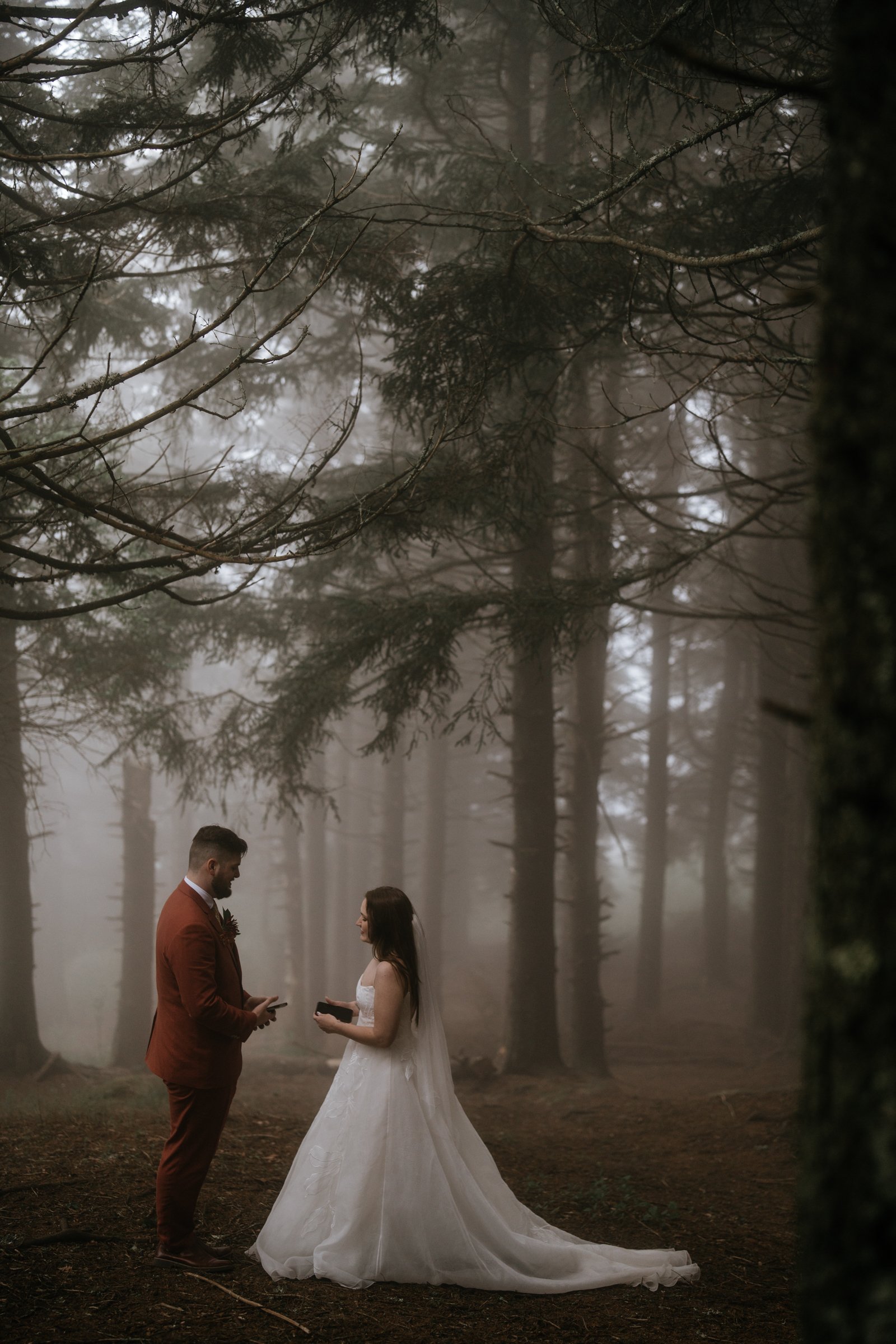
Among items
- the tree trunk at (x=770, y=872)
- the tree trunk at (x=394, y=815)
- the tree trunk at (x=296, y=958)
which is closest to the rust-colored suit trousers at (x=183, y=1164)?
the tree trunk at (x=770, y=872)

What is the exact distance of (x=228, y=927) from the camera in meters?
5.00

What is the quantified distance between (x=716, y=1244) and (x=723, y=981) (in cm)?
1689

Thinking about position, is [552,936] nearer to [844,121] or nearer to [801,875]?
[801,875]

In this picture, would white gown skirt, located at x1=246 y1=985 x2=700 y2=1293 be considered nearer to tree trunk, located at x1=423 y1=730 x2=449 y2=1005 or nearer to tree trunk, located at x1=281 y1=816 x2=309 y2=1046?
tree trunk, located at x1=281 y1=816 x2=309 y2=1046

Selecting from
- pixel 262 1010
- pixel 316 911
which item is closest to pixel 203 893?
pixel 262 1010

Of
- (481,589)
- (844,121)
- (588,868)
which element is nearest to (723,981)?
(588,868)

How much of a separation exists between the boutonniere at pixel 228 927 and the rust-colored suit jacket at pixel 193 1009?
6.5 inches

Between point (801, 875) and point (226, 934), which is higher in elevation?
point (226, 934)

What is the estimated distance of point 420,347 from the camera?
7297 millimetres

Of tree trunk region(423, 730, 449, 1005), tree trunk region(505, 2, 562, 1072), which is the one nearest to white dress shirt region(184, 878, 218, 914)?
tree trunk region(505, 2, 562, 1072)

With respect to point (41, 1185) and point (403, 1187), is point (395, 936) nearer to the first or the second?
point (403, 1187)

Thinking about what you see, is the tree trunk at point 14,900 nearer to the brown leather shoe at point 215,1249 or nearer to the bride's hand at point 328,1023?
the brown leather shoe at point 215,1249

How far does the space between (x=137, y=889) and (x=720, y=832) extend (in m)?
13.3

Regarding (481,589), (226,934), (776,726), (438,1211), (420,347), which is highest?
(420,347)
